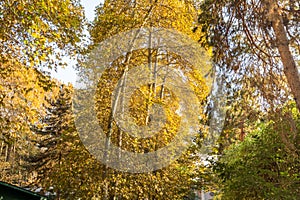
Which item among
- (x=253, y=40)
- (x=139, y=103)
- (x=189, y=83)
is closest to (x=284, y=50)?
(x=253, y=40)

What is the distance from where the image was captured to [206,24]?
448 centimetres

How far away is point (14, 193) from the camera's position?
8.97 metres

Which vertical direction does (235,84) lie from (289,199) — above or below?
above

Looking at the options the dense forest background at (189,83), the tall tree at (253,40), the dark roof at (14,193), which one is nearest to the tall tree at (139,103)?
the dense forest background at (189,83)

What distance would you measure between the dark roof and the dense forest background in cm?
225

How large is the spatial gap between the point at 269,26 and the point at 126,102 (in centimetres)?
450

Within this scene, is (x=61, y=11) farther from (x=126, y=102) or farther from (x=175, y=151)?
(x=175, y=151)

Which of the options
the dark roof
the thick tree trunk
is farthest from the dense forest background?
the dark roof

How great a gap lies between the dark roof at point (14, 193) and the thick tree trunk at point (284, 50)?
300 inches

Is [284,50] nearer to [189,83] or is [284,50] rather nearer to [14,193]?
[189,83]

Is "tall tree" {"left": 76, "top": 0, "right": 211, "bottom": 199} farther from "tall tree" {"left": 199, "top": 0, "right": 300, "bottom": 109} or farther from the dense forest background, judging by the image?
"tall tree" {"left": 199, "top": 0, "right": 300, "bottom": 109}

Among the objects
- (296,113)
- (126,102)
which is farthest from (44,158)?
(296,113)

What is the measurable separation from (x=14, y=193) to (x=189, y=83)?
6.56 m

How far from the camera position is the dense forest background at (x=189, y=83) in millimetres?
4258
